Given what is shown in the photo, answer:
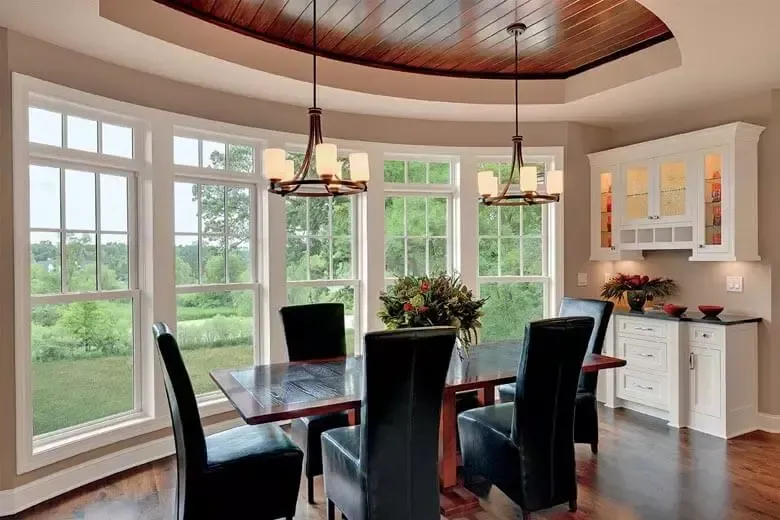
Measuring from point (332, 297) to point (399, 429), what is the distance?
257 centimetres

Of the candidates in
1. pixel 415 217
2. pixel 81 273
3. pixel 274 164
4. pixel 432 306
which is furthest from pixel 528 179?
pixel 81 273

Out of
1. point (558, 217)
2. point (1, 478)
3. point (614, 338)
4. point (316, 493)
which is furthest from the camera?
point (558, 217)

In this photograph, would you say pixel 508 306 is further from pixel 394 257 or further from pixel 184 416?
pixel 184 416

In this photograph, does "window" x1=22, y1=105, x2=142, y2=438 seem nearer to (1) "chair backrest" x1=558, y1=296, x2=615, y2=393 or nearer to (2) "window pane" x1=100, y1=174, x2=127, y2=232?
(2) "window pane" x1=100, y1=174, x2=127, y2=232

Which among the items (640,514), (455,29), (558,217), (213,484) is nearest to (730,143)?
(558,217)

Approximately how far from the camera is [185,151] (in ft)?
13.1

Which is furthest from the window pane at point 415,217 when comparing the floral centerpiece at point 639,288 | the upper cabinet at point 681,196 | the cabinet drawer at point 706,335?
the cabinet drawer at point 706,335

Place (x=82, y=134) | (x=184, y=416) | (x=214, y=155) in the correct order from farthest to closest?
(x=214, y=155)
(x=82, y=134)
(x=184, y=416)

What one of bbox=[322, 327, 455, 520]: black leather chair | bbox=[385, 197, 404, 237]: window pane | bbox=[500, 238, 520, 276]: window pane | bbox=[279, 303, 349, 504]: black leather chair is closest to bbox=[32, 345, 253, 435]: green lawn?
bbox=[279, 303, 349, 504]: black leather chair

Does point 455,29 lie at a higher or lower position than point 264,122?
higher

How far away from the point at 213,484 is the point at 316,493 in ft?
3.64

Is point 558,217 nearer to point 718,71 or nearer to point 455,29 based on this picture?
point 718,71

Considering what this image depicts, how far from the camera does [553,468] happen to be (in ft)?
9.04

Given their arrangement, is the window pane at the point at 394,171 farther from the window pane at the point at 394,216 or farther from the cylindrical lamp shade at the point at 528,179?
the cylindrical lamp shade at the point at 528,179
